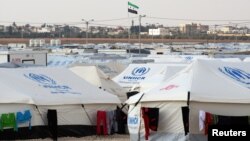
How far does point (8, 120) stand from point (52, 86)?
256cm

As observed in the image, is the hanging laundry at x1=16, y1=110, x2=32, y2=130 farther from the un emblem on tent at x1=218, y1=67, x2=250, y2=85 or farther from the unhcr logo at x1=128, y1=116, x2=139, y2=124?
the un emblem on tent at x1=218, y1=67, x2=250, y2=85

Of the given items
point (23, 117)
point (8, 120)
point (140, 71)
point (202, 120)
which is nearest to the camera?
point (202, 120)

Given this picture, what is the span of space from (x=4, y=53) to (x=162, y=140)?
2106 centimetres

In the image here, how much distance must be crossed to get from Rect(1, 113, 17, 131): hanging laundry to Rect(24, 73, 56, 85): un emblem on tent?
232cm

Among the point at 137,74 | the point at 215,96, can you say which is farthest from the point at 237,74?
the point at 137,74

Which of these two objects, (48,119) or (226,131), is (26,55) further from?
(226,131)

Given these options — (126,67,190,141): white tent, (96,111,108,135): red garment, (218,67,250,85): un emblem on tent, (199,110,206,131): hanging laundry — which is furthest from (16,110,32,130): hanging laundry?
(218,67,250,85): un emblem on tent

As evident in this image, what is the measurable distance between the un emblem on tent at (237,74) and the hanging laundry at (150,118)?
83.4 inches

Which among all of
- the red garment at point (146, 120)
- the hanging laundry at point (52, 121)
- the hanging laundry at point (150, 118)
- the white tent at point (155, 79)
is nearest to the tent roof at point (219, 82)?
the hanging laundry at point (150, 118)

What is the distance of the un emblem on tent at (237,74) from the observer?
16797 millimetres

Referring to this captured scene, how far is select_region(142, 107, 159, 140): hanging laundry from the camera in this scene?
16203 millimetres

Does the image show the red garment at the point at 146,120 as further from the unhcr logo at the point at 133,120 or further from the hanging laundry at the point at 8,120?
the hanging laundry at the point at 8,120

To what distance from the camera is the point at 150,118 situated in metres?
16.2

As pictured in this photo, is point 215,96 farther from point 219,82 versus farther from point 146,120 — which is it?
point 146,120
